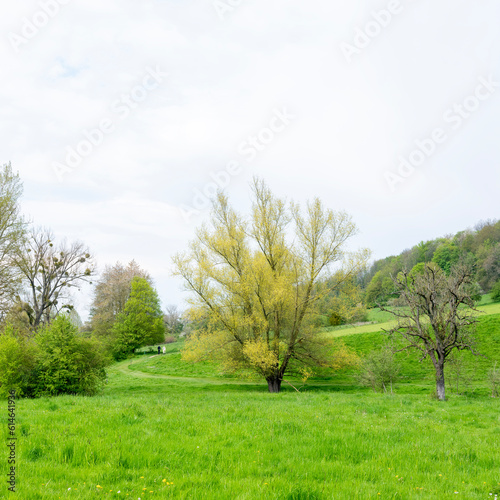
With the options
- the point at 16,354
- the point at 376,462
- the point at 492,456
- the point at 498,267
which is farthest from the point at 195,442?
the point at 498,267

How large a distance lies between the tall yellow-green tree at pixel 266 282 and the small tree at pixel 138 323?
30.4 metres

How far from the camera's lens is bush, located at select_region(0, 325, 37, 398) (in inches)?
592

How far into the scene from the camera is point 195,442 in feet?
20.0

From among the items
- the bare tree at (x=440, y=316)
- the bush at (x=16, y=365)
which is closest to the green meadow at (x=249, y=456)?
the bush at (x=16, y=365)

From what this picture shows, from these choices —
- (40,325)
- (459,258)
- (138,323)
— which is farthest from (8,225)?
(459,258)

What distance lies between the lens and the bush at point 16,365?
49.3 feet

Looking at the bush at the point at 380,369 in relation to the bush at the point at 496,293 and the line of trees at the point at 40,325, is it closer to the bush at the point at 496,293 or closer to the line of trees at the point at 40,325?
the line of trees at the point at 40,325

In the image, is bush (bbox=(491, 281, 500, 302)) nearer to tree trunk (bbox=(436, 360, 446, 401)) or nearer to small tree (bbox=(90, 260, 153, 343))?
tree trunk (bbox=(436, 360, 446, 401))

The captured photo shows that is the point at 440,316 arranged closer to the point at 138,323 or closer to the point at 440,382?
the point at 440,382

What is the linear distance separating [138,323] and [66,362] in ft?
120

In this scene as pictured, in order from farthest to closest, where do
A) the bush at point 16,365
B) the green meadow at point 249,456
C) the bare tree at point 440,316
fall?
the bare tree at point 440,316 → the bush at point 16,365 → the green meadow at point 249,456

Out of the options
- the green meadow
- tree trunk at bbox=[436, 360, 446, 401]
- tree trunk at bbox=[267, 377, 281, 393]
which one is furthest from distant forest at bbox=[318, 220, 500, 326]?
the green meadow

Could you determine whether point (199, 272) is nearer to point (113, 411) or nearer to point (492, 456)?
point (113, 411)

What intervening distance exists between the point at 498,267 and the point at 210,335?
59328 mm
